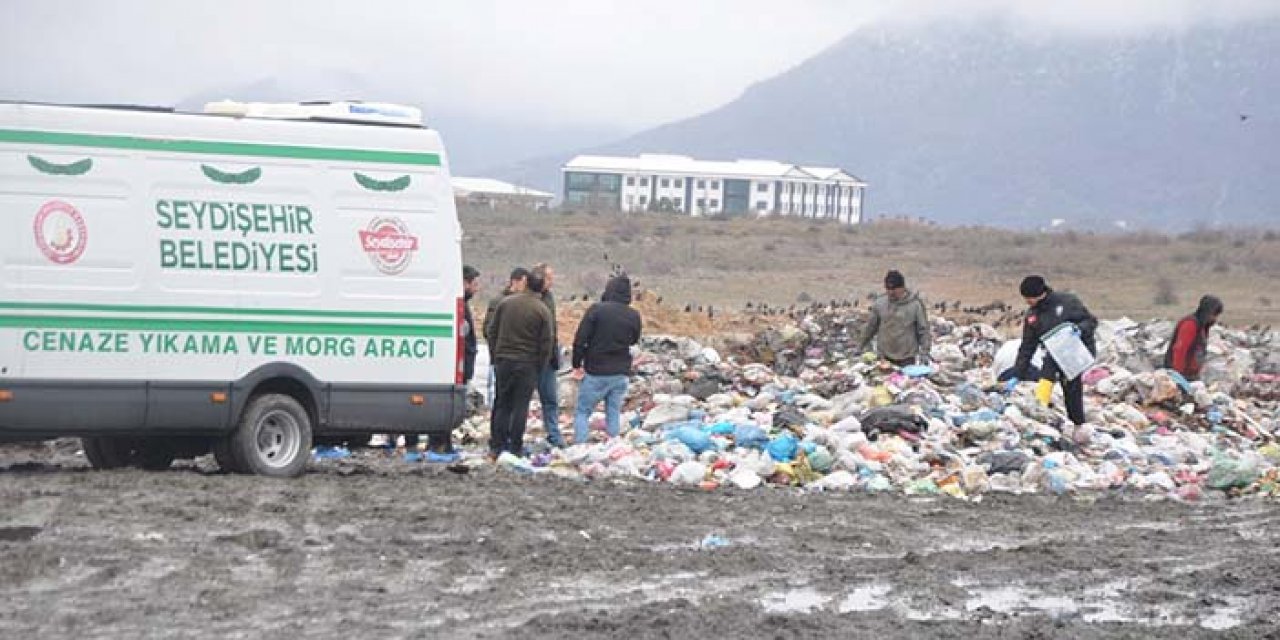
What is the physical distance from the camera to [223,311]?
14742 millimetres

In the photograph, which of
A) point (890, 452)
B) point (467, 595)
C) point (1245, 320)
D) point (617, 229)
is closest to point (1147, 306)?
point (1245, 320)

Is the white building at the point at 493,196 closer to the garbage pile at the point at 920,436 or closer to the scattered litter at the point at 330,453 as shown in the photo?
the garbage pile at the point at 920,436

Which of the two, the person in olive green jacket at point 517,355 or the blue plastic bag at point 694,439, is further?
the blue plastic bag at point 694,439

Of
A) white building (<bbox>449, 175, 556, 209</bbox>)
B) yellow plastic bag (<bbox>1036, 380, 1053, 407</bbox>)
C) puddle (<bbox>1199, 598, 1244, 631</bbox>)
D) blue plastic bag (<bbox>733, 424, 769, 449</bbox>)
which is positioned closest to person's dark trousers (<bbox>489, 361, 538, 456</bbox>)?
blue plastic bag (<bbox>733, 424, 769, 449</bbox>)

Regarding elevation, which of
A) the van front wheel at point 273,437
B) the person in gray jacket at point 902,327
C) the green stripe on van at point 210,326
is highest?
the green stripe on van at point 210,326

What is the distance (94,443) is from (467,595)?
6.12 meters

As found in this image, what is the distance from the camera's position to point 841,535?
45.3 ft

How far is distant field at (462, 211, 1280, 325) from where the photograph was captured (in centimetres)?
5672

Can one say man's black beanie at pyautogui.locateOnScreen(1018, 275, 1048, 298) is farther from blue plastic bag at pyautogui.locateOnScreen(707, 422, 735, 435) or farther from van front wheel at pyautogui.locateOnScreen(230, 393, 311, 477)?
van front wheel at pyautogui.locateOnScreen(230, 393, 311, 477)

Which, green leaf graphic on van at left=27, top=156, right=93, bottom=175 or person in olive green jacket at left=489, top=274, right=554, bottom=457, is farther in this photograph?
person in olive green jacket at left=489, top=274, right=554, bottom=457

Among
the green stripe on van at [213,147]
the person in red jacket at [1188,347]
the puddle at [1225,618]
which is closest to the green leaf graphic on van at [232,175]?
the green stripe on van at [213,147]

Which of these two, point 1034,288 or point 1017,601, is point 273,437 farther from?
point 1034,288

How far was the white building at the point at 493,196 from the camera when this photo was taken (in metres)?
100

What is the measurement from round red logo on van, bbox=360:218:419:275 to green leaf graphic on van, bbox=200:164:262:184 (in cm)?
87
